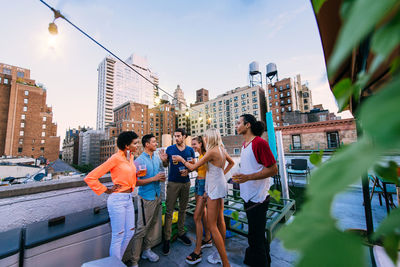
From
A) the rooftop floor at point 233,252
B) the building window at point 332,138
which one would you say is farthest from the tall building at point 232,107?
the rooftop floor at point 233,252

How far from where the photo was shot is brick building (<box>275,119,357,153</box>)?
17.7 metres

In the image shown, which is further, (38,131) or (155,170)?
(38,131)

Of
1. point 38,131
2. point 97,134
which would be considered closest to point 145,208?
point 38,131

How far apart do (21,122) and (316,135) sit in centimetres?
6189

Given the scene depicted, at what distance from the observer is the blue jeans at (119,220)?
7.74ft

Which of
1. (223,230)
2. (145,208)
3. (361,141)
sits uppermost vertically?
(361,141)

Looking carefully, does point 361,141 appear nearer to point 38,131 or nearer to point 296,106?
point 296,106

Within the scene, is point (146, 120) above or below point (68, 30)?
above

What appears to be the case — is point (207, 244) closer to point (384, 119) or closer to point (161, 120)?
point (384, 119)

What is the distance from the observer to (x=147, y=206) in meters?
2.85

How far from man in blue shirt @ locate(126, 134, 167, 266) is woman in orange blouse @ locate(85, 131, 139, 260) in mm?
201

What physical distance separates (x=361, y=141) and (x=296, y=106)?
47156 mm

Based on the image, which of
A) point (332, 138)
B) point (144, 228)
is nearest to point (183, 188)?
point (144, 228)

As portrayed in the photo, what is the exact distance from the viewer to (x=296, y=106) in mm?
40719
